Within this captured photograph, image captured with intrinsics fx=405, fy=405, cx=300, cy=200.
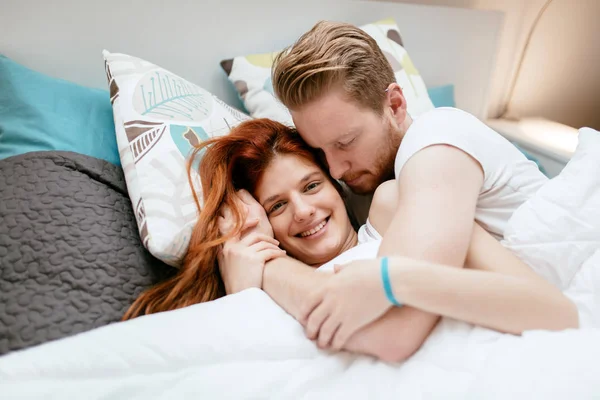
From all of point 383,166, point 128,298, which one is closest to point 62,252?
point 128,298

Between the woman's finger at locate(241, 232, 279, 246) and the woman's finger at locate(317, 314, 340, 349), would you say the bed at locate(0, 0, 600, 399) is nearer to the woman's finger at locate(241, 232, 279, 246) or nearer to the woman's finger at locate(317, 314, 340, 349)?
the woman's finger at locate(317, 314, 340, 349)

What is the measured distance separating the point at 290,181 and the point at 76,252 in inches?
19.5

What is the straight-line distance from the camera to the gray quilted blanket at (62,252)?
68cm

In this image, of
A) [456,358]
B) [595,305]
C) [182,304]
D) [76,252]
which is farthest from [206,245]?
[595,305]

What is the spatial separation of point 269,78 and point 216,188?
1.87ft

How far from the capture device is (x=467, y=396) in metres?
0.55

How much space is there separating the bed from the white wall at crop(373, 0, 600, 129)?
148 cm

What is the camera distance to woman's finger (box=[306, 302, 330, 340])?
68 centimetres

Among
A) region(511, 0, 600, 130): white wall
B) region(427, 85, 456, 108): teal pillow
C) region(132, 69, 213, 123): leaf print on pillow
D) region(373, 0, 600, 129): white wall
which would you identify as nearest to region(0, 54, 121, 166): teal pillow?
region(132, 69, 213, 123): leaf print on pillow

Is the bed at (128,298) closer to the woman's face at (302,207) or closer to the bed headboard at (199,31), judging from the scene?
the bed headboard at (199,31)

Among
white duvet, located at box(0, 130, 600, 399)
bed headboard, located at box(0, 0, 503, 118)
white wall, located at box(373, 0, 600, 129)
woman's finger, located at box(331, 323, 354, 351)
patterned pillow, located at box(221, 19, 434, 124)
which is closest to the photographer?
white duvet, located at box(0, 130, 600, 399)

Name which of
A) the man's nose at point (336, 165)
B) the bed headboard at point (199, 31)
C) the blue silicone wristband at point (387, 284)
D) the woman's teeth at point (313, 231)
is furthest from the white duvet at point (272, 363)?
the bed headboard at point (199, 31)

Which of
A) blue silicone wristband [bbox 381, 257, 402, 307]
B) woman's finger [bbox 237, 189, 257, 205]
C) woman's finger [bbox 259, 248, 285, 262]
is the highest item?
blue silicone wristband [bbox 381, 257, 402, 307]

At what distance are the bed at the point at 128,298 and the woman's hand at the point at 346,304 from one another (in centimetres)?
4
